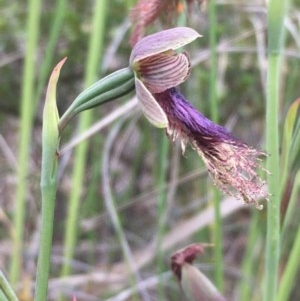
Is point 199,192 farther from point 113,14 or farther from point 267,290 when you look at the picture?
point 267,290

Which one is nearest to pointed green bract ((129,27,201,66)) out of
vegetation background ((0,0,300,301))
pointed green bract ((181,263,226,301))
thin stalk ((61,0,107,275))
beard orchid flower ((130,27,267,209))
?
beard orchid flower ((130,27,267,209))

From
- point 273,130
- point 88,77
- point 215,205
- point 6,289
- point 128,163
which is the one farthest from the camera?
point 128,163

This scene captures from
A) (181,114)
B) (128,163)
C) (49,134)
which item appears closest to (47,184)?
(49,134)

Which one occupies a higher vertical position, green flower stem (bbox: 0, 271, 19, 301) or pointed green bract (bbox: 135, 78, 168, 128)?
pointed green bract (bbox: 135, 78, 168, 128)

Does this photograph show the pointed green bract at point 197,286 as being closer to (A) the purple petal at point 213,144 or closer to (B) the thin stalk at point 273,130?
(B) the thin stalk at point 273,130

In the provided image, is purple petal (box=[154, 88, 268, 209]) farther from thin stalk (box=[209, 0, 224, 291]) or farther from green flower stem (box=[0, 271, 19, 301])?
thin stalk (box=[209, 0, 224, 291])

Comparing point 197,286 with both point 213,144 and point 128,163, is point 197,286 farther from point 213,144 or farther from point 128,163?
point 128,163
